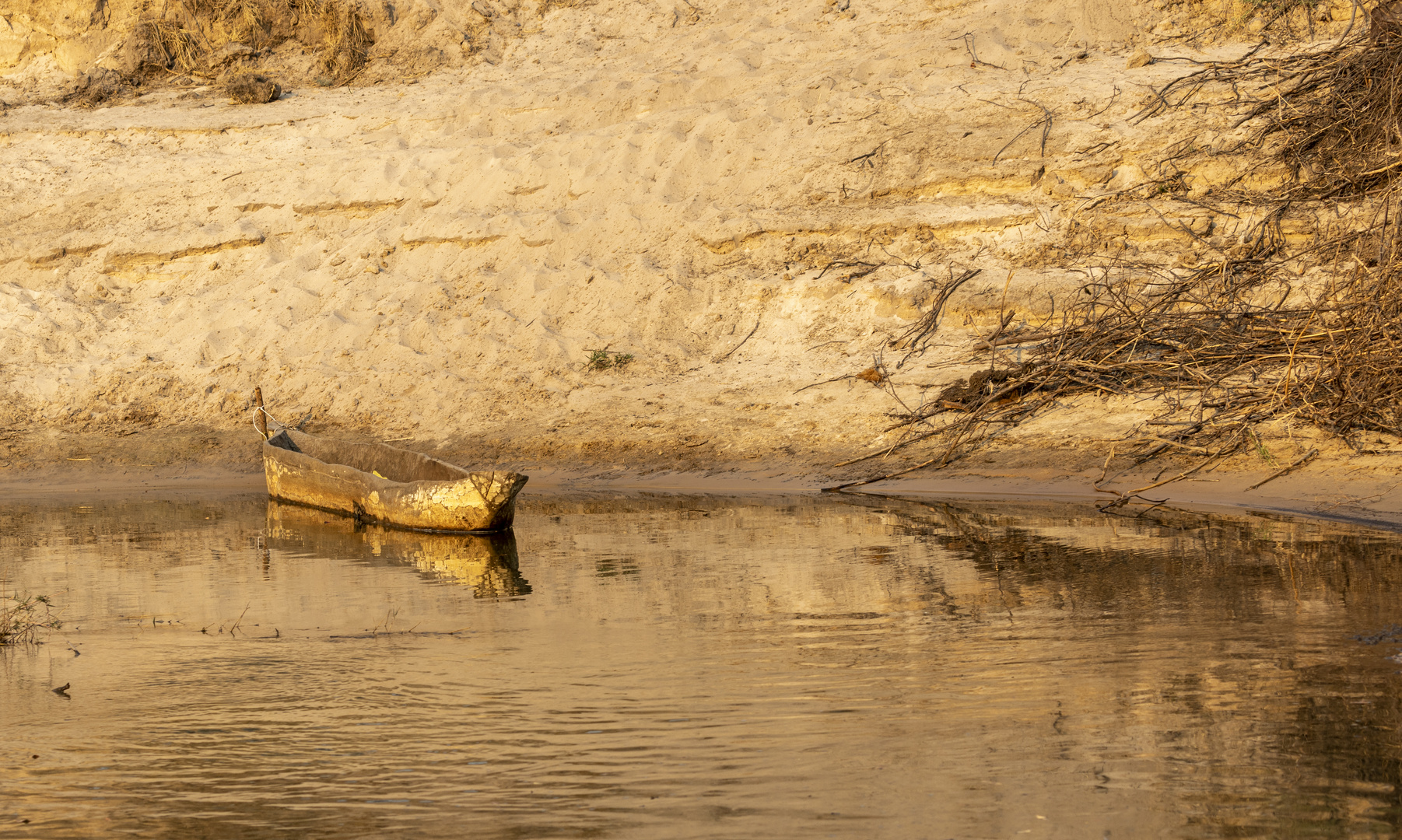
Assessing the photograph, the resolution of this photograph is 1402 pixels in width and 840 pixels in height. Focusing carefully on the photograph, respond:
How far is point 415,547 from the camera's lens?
9.66 m

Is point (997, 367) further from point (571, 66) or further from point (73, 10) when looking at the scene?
point (73, 10)

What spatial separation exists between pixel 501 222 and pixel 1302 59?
361 inches

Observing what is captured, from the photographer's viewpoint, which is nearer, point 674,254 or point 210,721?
point 210,721

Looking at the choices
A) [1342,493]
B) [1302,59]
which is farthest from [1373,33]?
[1342,493]

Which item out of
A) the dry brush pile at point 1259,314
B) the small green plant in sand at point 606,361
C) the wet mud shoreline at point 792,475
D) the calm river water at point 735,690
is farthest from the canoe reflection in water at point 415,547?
the dry brush pile at point 1259,314

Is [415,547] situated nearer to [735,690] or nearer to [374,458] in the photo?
[374,458]

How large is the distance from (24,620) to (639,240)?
9.68 meters

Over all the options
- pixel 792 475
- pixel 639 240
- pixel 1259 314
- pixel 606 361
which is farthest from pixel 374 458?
pixel 1259 314

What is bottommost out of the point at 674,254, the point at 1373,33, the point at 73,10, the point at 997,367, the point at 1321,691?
the point at 1321,691

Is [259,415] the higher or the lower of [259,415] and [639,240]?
the lower

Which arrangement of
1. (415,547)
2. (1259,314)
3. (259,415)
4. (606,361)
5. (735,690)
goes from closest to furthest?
(735,690)
(415,547)
(1259,314)
(259,415)
(606,361)

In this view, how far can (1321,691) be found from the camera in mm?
4898

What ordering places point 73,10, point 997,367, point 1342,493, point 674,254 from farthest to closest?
point 73,10
point 674,254
point 997,367
point 1342,493

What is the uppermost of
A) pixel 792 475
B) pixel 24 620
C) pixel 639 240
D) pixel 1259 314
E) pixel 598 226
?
pixel 598 226
